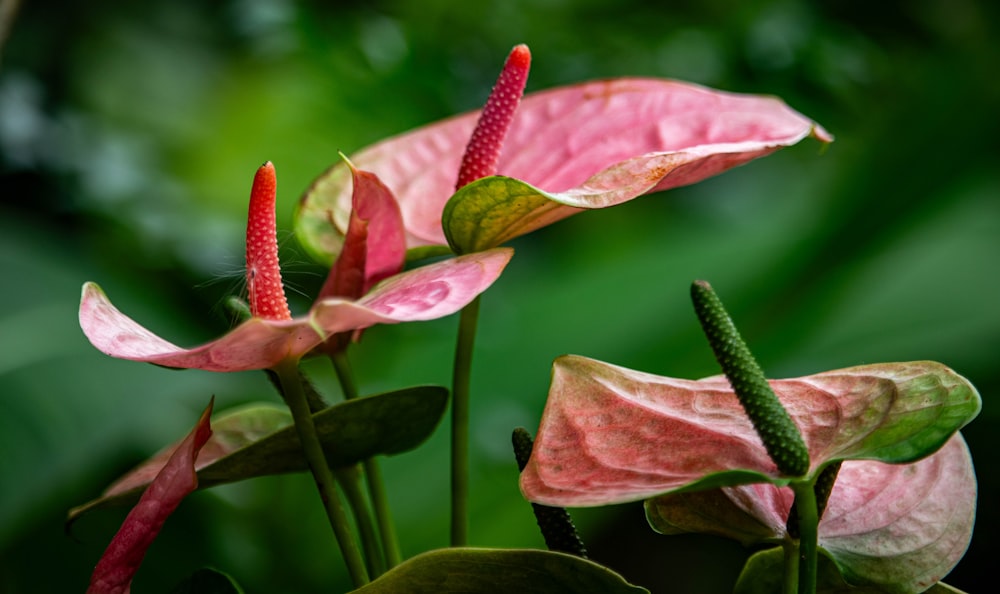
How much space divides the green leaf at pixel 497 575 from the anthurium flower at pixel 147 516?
0.08m

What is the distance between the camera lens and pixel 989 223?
1348 mm

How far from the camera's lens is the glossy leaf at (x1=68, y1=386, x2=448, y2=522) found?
0.39m

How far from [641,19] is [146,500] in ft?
4.65

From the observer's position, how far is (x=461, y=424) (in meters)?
0.46

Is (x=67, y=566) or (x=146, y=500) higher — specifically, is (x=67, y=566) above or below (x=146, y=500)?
below

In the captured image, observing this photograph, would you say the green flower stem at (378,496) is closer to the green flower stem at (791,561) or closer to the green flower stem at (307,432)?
the green flower stem at (307,432)

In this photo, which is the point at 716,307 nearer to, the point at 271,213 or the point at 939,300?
the point at 271,213

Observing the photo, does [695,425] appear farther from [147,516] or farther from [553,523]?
[147,516]

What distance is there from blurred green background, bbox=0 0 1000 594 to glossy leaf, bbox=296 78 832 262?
0.55ft

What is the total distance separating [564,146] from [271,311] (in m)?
0.19

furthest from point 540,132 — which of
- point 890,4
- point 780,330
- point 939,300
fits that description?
point 890,4

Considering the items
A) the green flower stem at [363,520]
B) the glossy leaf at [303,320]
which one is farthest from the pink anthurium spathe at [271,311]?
the green flower stem at [363,520]

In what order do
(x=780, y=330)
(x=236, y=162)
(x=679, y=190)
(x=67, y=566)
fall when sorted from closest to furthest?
1. (x=67, y=566)
2. (x=780, y=330)
3. (x=236, y=162)
4. (x=679, y=190)

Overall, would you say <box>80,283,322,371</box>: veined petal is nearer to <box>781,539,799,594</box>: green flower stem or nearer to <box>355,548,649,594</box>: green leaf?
<box>355,548,649,594</box>: green leaf
